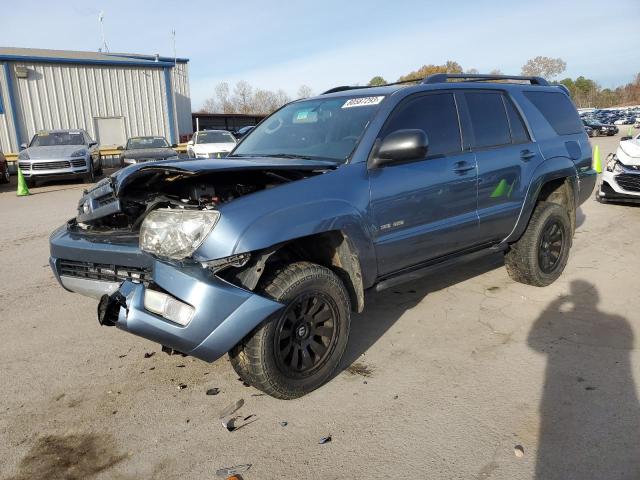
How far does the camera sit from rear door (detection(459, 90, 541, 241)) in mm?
4133

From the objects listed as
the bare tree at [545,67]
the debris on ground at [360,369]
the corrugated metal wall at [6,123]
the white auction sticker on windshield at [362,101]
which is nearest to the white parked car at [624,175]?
the white auction sticker on windshield at [362,101]

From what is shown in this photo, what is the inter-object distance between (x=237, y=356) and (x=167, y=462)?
652 mm

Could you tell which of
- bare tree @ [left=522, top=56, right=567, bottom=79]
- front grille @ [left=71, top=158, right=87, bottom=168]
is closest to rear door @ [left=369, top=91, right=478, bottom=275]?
front grille @ [left=71, top=158, right=87, bottom=168]

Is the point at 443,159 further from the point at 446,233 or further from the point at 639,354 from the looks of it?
the point at 639,354

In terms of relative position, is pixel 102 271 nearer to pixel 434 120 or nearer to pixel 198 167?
pixel 198 167

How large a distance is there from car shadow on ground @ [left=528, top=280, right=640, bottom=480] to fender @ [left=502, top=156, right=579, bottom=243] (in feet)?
2.46

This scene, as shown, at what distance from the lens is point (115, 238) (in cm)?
320

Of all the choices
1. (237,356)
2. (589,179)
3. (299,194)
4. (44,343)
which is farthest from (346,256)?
(589,179)

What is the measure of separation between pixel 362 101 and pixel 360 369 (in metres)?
1.98

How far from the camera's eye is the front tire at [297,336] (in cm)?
280

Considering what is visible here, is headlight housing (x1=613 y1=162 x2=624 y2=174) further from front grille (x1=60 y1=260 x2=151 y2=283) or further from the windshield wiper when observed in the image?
front grille (x1=60 y1=260 x2=151 y2=283)

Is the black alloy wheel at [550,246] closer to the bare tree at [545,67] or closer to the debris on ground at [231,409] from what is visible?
the debris on ground at [231,409]

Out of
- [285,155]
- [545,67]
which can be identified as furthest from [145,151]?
[545,67]

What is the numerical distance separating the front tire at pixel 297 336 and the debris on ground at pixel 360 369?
208 millimetres
